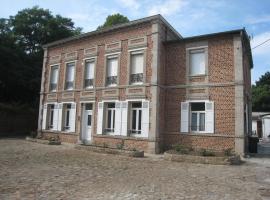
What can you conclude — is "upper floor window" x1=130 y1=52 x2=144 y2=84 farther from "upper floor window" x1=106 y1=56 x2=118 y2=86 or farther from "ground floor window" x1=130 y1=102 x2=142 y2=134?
"ground floor window" x1=130 y1=102 x2=142 y2=134

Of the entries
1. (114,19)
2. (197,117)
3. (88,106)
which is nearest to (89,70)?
(88,106)

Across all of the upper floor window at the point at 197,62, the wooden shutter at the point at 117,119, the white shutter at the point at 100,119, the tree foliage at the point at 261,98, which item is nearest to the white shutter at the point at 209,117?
the upper floor window at the point at 197,62

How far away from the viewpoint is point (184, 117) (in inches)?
576

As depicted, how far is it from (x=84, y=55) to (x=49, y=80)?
4.17 metres

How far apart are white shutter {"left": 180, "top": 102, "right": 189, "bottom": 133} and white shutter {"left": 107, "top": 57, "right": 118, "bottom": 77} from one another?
4748 millimetres

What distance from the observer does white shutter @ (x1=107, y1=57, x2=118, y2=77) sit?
17.0 meters

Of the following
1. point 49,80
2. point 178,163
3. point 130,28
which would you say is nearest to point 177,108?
point 178,163

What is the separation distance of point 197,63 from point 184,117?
2.94 m

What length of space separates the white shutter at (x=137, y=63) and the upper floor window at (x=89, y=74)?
10.6ft

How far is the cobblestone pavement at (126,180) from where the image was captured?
6.47 meters

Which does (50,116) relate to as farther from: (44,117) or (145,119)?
(145,119)

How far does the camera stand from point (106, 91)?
17.0 m

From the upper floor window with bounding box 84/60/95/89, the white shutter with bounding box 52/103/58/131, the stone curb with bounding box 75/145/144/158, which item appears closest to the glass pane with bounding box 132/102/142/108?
the stone curb with bounding box 75/145/144/158

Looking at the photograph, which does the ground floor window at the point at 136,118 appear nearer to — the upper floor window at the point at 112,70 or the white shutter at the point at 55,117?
the upper floor window at the point at 112,70
